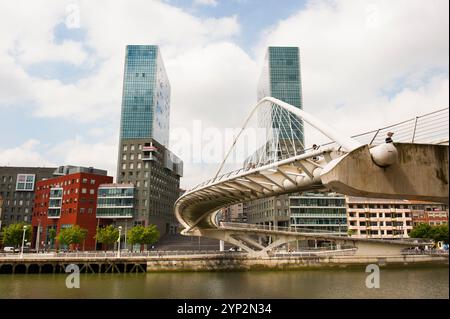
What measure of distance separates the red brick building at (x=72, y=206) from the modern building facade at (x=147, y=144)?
25.5 feet

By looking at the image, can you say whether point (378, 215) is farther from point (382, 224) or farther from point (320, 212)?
point (320, 212)

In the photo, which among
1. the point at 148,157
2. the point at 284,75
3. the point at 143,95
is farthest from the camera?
the point at 284,75

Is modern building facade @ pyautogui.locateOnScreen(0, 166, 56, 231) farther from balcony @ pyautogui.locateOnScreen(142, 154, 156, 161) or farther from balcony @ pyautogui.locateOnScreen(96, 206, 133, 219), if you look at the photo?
balcony @ pyautogui.locateOnScreen(142, 154, 156, 161)

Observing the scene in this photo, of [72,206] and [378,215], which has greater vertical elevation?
[72,206]

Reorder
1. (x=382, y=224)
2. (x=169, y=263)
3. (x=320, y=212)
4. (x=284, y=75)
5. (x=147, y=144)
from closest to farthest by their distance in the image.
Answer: (x=169, y=263) < (x=320, y=212) < (x=382, y=224) < (x=147, y=144) < (x=284, y=75)

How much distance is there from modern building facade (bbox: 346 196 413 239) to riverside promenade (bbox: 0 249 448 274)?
109 feet

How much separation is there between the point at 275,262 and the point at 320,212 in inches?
1381

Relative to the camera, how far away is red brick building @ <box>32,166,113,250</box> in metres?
81.1

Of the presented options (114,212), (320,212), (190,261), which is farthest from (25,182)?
(320,212)

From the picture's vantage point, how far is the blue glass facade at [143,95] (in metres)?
98.5

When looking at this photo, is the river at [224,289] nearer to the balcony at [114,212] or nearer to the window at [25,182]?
the balcony at [114,212]

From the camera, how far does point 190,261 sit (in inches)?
1944
